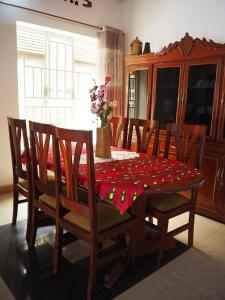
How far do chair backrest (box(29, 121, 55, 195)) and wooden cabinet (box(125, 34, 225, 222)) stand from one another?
1596 mm

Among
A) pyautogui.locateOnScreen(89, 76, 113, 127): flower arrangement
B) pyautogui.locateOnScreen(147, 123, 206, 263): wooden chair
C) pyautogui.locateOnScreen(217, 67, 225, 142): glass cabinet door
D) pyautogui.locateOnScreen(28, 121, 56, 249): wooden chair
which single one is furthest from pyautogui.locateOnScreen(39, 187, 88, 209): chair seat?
pyautogui.locateOnScreen(217, 67, 225, 142): glass cabinet door

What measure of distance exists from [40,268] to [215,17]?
3.06 metres

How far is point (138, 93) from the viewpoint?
348cm

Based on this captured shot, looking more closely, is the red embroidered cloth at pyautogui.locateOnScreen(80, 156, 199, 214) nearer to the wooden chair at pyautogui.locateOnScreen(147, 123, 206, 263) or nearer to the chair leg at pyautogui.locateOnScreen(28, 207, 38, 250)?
the wooden chair at pyautogui.locateOnScreen(147, 123, 206, 263)

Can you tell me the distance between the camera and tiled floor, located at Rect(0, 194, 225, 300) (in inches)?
65.0

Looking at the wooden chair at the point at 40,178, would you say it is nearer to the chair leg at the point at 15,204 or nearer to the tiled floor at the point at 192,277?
the chair leg at the point at 15,204

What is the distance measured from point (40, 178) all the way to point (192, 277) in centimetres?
129

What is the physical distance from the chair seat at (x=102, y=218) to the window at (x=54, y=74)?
2191 millimetres

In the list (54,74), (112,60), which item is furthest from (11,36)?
(112,60)

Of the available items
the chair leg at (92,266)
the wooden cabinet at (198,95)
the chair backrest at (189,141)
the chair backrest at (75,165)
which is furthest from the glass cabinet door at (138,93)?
the chair leg at (92,266)

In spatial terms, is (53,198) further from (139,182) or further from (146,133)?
(146,133)

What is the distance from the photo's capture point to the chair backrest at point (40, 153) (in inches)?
66.6

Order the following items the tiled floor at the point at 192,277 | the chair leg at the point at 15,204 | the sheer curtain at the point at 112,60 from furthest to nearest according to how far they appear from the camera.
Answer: the sheer curtain at the point at 112,60, the chair leg at the point at 15,204, the tiled floor at the point at 192,277

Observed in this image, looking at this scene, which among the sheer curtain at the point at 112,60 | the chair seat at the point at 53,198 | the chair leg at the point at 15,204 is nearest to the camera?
the chair seat at the point at 53,198
